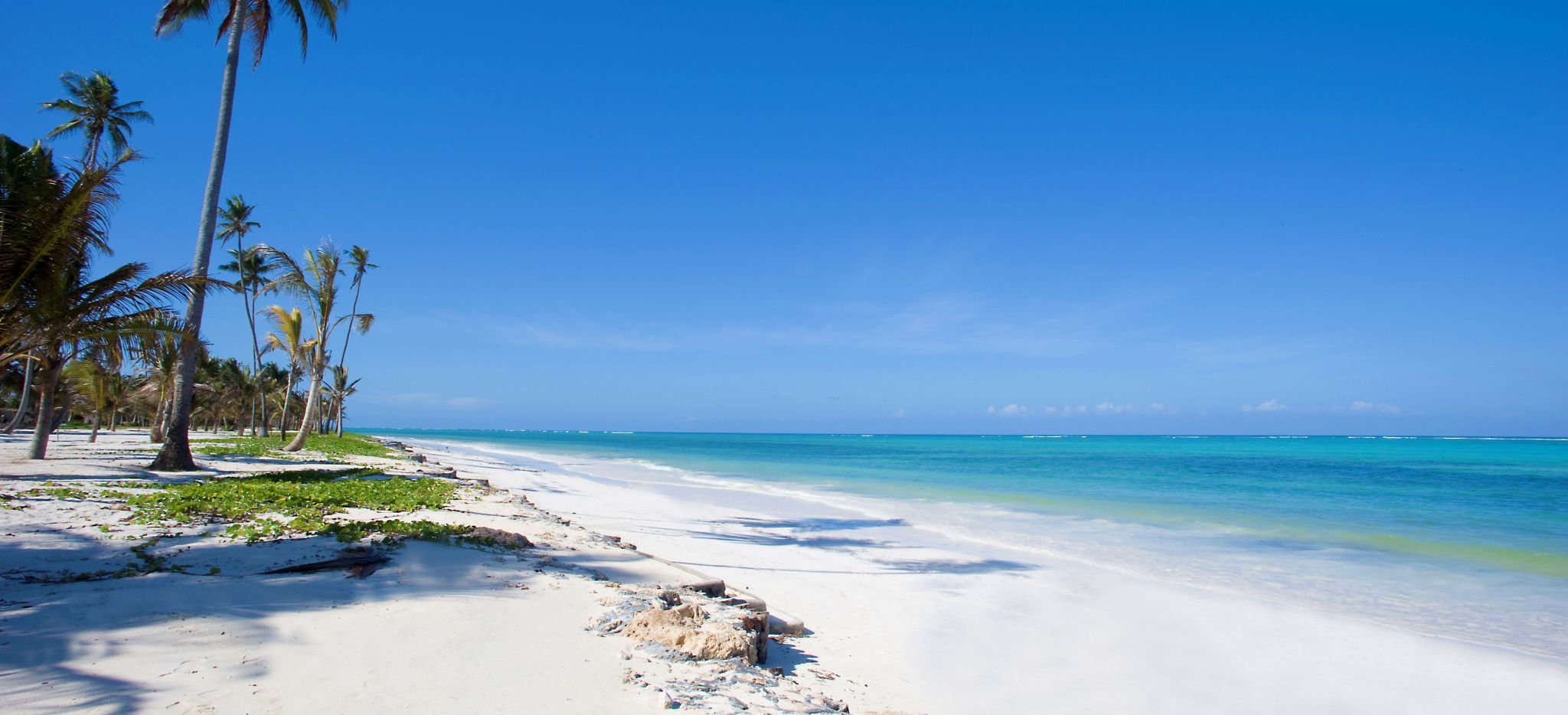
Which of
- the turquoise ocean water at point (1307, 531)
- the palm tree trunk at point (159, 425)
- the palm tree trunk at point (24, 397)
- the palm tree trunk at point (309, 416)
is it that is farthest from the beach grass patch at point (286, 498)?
the palm tree trunk at point (159, 425)

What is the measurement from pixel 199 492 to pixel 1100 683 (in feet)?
36.3

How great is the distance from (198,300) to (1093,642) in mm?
16125

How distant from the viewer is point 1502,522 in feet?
54.7

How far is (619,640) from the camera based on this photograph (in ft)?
14.9

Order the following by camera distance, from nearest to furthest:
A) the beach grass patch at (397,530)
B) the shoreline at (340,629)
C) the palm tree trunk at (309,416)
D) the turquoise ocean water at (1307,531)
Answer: the shoreline at (340,629) → the beach grass patch at (397,530) → the turquoise ocean water at (1307,531) → the palm tree trunk at (309,416)

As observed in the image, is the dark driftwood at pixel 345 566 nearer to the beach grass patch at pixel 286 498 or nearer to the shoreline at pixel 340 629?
the shoreline at pixel 340 629

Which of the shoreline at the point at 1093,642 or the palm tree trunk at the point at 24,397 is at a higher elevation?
the palm tree trunk at the point at 24,397

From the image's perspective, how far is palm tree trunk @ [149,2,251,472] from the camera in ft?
44.0

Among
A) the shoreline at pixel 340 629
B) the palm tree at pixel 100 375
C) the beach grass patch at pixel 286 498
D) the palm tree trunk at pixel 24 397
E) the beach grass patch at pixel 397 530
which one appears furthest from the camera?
the palm tree trunk at pixel 24 397

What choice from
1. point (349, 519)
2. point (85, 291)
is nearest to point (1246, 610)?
point (349, 519)

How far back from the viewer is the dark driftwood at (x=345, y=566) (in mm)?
5398

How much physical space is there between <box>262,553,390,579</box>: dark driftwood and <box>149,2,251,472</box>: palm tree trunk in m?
10.2

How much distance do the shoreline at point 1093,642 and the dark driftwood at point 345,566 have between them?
3.62 meters

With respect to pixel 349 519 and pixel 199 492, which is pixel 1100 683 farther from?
pixel 199 492
